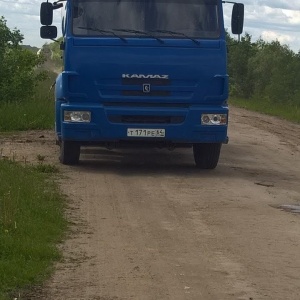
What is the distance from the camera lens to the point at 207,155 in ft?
49.8

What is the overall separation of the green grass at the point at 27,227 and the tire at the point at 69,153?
136 cm

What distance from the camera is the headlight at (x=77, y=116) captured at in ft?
46.1


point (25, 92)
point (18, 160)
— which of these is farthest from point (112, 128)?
point (25, 92)

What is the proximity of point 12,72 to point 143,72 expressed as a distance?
502 inches

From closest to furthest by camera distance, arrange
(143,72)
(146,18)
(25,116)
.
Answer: (143,72) < (146,18) < (25,116)

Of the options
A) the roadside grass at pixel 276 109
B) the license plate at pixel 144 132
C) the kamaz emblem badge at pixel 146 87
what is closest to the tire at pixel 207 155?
the license plate at pixel 144 132

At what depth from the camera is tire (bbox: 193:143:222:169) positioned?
49.4 ft

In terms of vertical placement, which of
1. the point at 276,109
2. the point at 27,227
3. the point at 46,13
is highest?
the point at 46,13

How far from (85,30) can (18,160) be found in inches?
96.0

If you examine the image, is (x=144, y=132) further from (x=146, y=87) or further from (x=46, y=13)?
(x=46, y=13)

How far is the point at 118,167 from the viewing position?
15.3 meters

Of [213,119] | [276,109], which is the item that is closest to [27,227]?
[213,119]

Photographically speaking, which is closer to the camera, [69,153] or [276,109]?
[69,153]

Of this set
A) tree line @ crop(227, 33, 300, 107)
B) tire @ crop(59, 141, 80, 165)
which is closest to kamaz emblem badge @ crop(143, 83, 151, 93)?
tire @ crop(59, 141, 80, 165)
